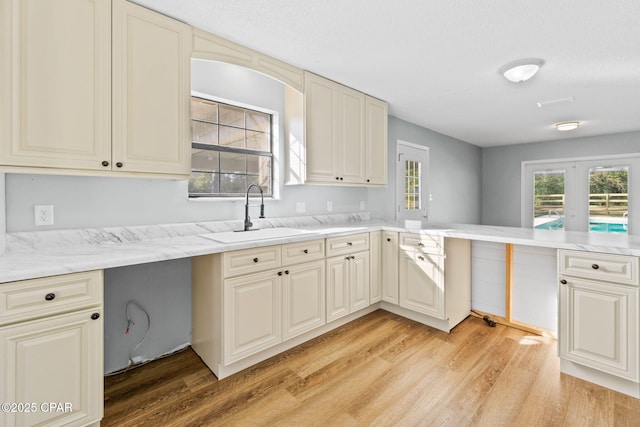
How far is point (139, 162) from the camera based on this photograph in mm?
1800

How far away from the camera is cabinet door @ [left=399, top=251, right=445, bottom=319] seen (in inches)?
105

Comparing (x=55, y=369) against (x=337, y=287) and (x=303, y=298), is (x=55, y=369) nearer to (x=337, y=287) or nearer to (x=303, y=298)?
(x=303, y=298)

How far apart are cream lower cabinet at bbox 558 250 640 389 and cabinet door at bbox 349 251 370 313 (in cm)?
147

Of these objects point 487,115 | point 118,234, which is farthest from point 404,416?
point 487,115

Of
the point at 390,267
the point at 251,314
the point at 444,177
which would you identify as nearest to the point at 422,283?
the point at 390,267

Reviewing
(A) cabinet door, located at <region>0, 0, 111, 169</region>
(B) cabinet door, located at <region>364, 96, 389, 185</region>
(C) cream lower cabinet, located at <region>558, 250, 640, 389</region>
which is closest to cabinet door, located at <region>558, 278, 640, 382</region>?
(C) cream lower cabinet, located at <region>558, 250, 640, 389</region>

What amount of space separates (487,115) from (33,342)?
486cm

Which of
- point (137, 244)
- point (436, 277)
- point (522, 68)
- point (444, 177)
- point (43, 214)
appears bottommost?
point (436, 277)

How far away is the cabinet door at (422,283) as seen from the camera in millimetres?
2664

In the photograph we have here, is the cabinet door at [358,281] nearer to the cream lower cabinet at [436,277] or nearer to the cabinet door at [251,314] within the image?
the cream lower cabinet at [436,277]

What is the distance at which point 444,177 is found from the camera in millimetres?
5340

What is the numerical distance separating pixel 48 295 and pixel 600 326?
9.94 ft

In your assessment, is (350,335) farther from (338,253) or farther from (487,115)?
(487,115)

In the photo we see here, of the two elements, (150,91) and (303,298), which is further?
(303,298)
